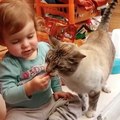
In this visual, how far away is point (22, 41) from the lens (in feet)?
3.23

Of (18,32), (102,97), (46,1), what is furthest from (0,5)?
(46,1)

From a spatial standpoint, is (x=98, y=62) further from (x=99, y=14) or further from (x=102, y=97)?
(x=99, y=14)

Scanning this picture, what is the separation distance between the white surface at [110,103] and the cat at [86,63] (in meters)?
0.04

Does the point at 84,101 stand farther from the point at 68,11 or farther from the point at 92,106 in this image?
the point at 68,11

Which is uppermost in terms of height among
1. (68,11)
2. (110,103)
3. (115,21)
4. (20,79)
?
(20,79)

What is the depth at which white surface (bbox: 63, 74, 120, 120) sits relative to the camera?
1197 mm

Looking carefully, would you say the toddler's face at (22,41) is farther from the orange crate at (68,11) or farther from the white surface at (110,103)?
the orange crate at (68,11)

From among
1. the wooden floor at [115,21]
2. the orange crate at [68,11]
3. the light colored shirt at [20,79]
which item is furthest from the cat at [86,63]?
the wooden floor at [115,21]

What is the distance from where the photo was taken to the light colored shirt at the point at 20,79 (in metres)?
0.97

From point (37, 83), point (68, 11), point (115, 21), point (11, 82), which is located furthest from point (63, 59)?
point (115, 21)

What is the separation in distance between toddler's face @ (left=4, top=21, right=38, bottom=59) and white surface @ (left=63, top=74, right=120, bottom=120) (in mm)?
353

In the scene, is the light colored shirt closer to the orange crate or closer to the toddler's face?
the toddler's face

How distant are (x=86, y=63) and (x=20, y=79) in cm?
25

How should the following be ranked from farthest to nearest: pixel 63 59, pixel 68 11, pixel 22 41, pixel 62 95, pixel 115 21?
pixel 115 21, pixel 68 11, pixel 62 95, pixel 22 41, pixel 63 59
